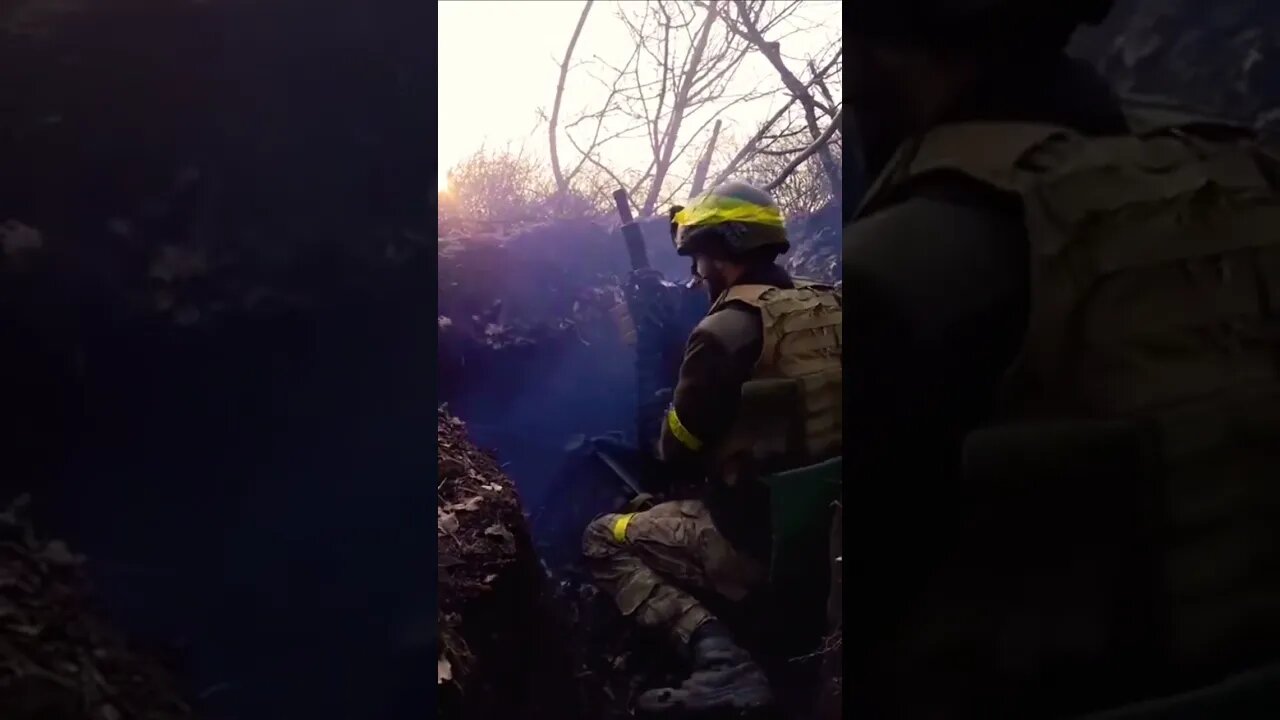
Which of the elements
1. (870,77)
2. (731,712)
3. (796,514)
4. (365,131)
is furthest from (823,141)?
(731,712)

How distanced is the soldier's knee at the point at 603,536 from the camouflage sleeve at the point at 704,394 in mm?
130

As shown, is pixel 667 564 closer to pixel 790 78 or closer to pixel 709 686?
pixel 709 686

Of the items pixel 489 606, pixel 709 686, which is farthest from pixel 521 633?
pixel 709 686

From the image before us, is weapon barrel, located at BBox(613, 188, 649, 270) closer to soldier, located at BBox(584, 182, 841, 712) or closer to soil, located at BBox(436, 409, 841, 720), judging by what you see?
soldier, located at BBox(584, 182, 841, 712)

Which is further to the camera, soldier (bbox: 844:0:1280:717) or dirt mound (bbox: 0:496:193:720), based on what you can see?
soldier (bbox: 844:0:1280:717)

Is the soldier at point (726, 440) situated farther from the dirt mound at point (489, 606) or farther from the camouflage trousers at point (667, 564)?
the dirt mound at point (489, 606)

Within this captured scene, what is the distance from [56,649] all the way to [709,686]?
3.11 feet

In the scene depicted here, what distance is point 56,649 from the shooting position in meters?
1.41

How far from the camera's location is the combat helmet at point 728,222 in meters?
1.69

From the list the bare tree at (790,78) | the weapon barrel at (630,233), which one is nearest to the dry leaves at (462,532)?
the weapon barrel at (630,233)

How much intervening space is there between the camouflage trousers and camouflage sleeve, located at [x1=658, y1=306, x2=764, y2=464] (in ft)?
0.32

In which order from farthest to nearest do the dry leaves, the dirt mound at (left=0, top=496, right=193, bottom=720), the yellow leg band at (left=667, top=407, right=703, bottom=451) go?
the yellow leg band at (left=667, top=407, right=703, bottom=451) → the dry leaves → the dirt mound at (left=0, top=496, right=193, bottom=720)

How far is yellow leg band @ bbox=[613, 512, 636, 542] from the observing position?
5.42 ft

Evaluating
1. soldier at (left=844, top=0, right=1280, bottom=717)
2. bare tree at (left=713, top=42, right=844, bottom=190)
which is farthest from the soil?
bare tree at (left=713, top=42, right=844, bottom=190)
